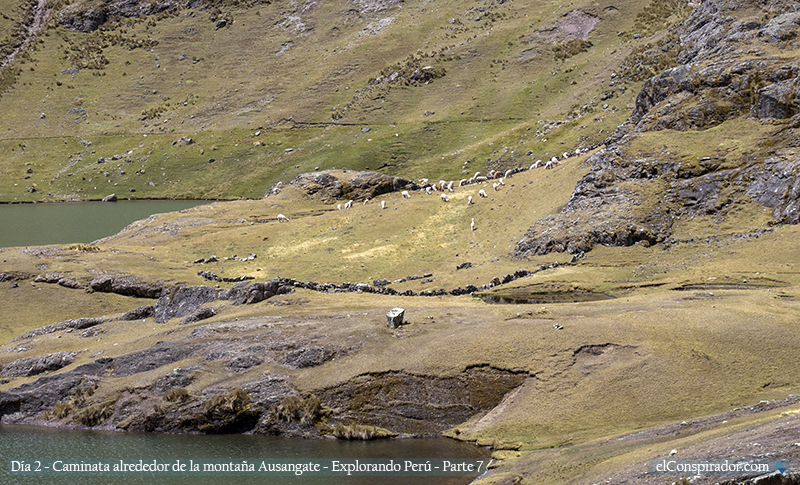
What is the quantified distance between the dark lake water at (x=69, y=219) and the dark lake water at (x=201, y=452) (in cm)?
5806

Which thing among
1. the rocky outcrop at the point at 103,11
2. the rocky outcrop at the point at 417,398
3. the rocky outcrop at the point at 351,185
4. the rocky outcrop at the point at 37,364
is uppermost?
the rocky outcrop at the point at 103,11

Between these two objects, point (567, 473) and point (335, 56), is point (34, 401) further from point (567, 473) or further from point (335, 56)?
point (335, 56)

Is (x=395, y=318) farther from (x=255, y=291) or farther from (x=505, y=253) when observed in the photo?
(x=505, y=253)

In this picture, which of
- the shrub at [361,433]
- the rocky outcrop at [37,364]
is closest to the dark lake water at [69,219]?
the rocky outcrop at [37,364]

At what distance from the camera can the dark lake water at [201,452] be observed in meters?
27.4

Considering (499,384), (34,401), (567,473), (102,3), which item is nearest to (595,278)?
(499,384)

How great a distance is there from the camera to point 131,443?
3147 centimetres

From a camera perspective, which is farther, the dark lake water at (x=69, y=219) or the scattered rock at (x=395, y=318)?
the dark lake water at (x=69, y=219)

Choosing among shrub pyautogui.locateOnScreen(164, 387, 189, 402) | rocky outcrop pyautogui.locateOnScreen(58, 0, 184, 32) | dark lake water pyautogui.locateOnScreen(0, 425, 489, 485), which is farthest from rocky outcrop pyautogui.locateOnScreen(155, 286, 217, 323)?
rocky outcrop pyautogui.locateOnScreen(58, 0, 184, 32)

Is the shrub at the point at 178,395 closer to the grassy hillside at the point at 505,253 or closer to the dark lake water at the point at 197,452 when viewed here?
the grassy hillside at the point at 505,253

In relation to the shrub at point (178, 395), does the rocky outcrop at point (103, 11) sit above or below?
above

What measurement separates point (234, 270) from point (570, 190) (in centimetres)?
3321

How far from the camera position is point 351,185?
279 feet

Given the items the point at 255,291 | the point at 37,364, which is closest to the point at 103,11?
the point at 255,291
